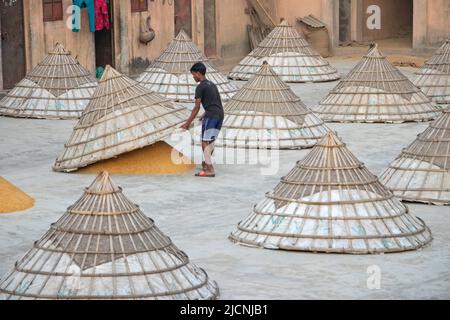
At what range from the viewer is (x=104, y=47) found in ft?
80.6

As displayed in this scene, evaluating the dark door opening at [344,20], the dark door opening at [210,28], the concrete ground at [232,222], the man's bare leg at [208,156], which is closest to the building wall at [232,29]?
the dark door opening at [210,28]

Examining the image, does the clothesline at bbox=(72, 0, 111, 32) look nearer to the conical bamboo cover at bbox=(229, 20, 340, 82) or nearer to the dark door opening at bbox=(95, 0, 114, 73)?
the dark door opening at bbox=(95, 0, 114, 73)

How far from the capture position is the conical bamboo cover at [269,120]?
693 inches

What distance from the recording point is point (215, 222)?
521 inches

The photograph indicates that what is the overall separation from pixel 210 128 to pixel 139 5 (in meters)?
9.54

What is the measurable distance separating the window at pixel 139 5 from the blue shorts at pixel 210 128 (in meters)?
9.24

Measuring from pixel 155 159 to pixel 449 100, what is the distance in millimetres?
6991

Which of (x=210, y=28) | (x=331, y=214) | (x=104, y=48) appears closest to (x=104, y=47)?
(x=104, y=48)

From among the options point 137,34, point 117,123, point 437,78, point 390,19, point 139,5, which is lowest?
point 437,78

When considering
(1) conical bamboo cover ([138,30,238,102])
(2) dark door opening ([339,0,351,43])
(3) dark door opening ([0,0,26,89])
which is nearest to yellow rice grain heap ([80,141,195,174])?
(1) conical bamboo cover ([138,30,238,102])

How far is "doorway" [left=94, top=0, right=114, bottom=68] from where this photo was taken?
24.5 m

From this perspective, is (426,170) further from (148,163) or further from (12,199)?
(12,199)

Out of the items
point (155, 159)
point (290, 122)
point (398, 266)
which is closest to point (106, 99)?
point (155, 159)

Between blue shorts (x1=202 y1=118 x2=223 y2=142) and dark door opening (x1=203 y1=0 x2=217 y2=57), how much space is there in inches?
461
